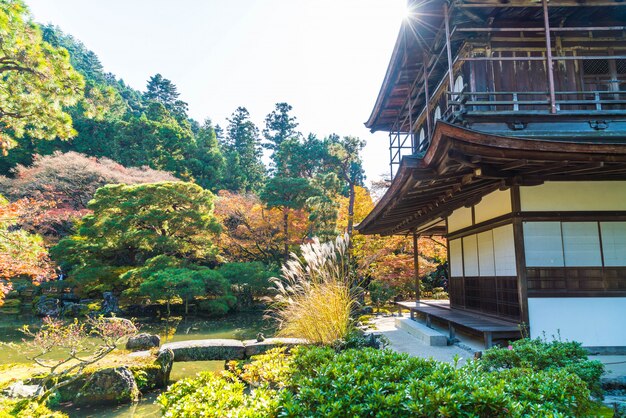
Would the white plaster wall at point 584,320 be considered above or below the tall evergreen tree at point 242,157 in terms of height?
below

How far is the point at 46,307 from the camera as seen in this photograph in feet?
44.9

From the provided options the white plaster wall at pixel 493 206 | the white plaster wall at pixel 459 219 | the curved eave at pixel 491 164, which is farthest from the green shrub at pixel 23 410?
the white plaster wall at pixel 459 219

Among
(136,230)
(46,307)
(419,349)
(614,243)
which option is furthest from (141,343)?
(46,307)

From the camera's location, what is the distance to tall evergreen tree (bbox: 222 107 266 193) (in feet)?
80.8

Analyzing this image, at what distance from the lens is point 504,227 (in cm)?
499

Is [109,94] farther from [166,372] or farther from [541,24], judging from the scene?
[541,24]

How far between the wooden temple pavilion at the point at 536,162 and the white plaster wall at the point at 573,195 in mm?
11

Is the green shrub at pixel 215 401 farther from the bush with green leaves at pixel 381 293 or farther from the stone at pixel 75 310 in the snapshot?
the stone at pixel 75 310

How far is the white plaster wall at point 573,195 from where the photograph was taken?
4.45m

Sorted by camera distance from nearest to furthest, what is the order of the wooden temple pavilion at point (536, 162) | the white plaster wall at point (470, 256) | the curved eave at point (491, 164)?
the curved eave at point (491, 164)
the wooden temple pavilion at point (536, 162)
the white plaster wall at point (470, 256)

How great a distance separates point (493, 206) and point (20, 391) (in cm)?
603

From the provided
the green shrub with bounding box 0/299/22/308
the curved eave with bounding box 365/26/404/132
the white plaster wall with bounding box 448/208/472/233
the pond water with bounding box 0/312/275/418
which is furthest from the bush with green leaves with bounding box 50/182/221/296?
the white plaster wall with bounding box 448/208/472/233

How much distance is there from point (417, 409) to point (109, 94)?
5.64 metres

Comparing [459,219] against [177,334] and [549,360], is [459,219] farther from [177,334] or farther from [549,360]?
[177,334]
